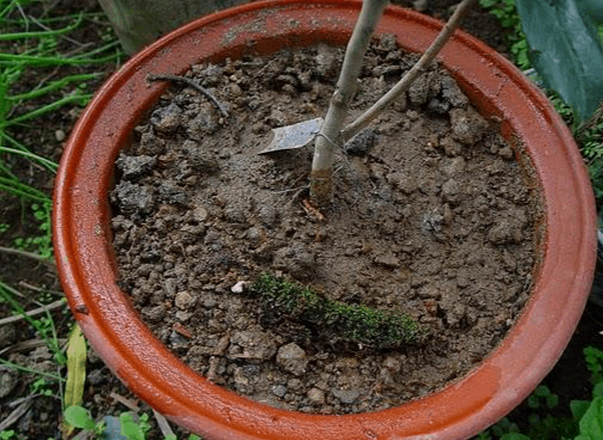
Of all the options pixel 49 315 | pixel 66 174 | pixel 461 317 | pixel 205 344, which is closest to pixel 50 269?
pixel 49 315

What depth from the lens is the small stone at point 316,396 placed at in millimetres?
1166

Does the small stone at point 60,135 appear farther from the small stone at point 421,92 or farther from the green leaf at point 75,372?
the small stone at point 421,92

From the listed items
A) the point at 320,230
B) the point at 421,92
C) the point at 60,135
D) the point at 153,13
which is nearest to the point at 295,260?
the point at 320,230

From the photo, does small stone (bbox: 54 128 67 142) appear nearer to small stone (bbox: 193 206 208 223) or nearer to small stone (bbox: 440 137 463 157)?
small stone (bbox: 193 206 208 223)

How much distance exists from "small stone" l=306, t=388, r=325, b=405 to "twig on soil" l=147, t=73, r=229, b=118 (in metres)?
0.53

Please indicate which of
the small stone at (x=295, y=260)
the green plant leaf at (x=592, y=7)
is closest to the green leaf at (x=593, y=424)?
the small stone at (x=295, y=260)

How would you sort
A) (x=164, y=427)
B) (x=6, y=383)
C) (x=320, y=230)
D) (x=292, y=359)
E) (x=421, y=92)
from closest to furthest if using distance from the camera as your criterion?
(x=292, y=359) < (x=320, y=230) < (x=421, y=92) < (x=164, y=427) < (x=6, y=383)

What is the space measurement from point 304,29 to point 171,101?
0.93 ft

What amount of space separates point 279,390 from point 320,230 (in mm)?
280

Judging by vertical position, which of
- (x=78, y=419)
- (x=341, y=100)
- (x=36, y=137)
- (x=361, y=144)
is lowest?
(x=78, y=419)

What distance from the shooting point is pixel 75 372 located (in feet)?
5.43

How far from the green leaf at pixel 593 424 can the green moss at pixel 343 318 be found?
320 millimetres

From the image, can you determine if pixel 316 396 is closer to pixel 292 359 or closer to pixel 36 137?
pixel 292 359

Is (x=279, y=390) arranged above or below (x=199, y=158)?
below
